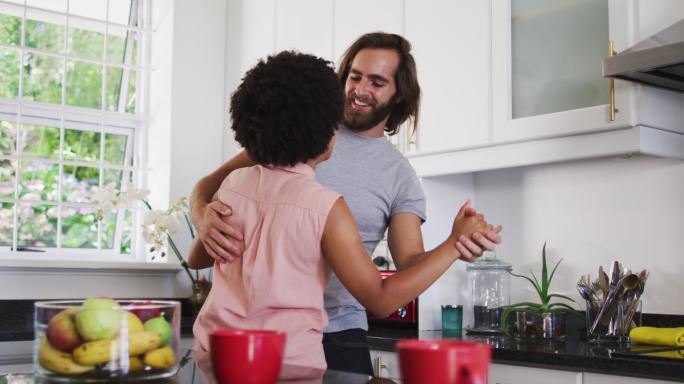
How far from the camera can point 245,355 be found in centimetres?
76

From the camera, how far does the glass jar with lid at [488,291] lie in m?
2.82

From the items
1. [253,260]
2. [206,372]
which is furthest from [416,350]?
[253,260]

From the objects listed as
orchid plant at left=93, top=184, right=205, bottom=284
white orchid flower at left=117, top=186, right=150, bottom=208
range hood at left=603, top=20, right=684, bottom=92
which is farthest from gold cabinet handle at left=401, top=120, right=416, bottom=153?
white orchid flower at left=117, top=186, right=150, bottom=208

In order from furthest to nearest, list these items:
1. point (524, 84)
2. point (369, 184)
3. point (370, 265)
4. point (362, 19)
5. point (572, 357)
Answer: point (362, 19)
point (524, 84)
point (572, 357)
point (369, 184)
point (370, 265)

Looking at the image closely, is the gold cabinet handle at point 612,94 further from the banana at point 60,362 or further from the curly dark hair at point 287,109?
the banana at point 60,362

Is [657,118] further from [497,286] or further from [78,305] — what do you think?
[78,305]

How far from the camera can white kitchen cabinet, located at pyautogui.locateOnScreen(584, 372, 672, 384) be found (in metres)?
1.90

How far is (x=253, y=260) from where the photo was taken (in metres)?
1.24

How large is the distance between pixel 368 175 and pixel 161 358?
107 cm

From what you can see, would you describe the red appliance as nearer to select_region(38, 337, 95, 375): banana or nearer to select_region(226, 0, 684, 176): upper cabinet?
select_region(226, 0, 684, 176): upper cabinet

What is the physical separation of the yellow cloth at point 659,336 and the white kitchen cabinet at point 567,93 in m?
0.50

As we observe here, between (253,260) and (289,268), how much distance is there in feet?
0.21

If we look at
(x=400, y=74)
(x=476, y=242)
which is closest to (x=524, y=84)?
(x=400, y=74)

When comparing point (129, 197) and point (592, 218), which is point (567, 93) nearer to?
point (592, 218)
